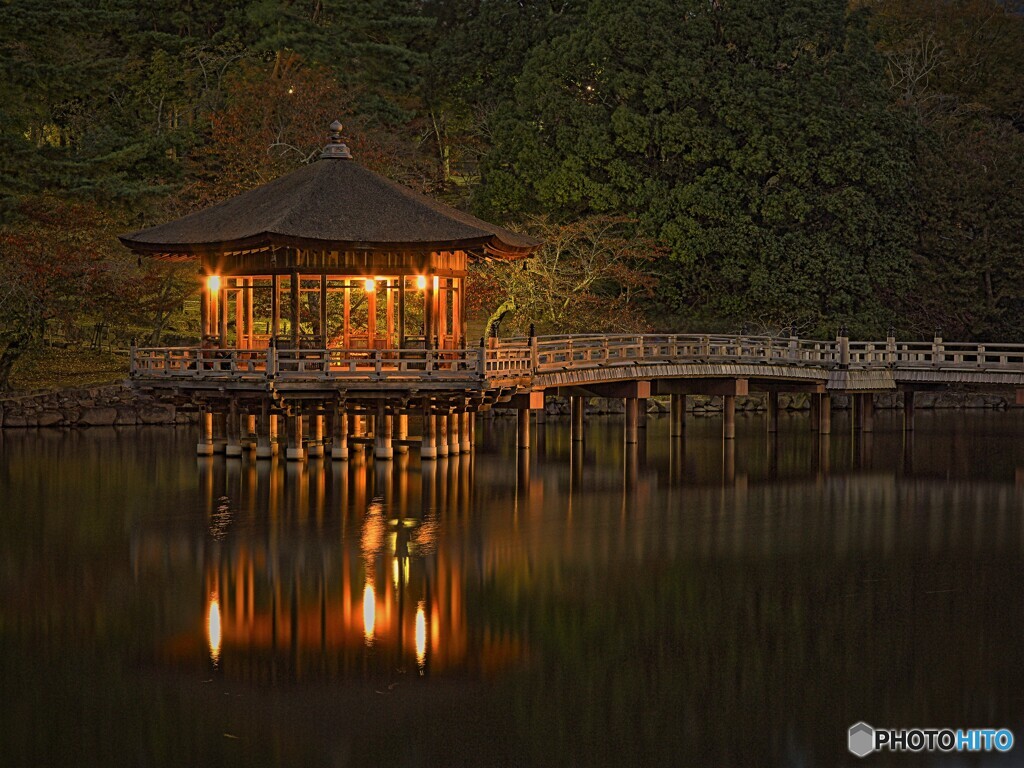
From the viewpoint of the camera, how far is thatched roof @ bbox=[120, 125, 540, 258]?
30.6 metres

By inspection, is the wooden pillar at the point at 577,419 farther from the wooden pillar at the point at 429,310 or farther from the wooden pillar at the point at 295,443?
the wooden pillar at the point at 295,443

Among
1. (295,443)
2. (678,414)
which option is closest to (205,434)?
(295,443)

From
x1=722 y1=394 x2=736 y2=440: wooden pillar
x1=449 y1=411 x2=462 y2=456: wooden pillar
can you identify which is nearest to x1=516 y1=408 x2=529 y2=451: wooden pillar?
x1=449 y1=411 x2=462 y2=456: wooden pillar

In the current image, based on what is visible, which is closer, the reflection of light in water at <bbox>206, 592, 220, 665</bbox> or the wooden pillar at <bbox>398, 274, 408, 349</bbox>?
the reflection of light in water at <bbox>206, 592, 220, 665</bbox>

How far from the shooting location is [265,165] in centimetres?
4281

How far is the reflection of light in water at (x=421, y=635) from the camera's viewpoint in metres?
16.8

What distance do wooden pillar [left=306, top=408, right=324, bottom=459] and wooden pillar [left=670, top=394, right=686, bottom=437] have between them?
9803 mm

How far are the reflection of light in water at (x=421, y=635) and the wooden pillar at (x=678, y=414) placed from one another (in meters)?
20.9

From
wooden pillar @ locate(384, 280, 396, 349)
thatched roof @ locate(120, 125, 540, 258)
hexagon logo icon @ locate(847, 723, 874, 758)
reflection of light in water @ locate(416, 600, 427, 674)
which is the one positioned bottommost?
hexagon logo icon @ locate(847, 723, 874, 758)

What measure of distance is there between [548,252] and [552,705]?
3155 cm

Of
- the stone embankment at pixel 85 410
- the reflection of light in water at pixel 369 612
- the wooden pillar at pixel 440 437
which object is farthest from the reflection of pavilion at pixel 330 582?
the stone embankment at pixel 85 410

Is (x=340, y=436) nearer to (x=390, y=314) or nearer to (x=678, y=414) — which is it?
(x=390, y=314)

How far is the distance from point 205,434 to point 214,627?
51.1 ft

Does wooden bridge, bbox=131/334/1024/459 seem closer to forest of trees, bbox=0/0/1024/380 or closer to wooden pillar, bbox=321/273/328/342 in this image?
wooden pillar, bbox=321/273/328/342
